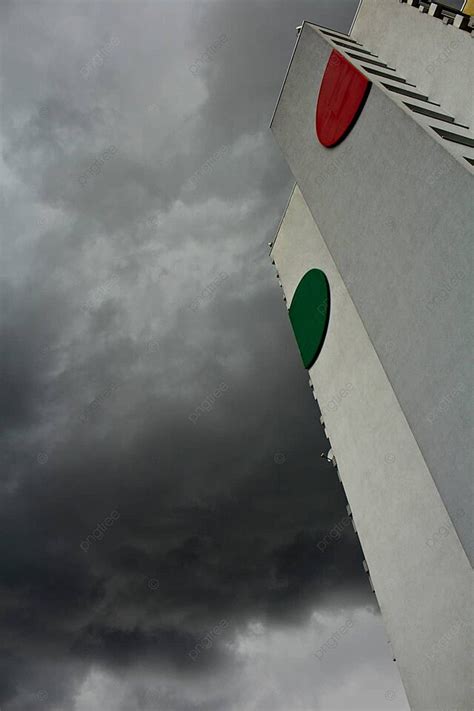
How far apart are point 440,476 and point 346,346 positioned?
1387 cm

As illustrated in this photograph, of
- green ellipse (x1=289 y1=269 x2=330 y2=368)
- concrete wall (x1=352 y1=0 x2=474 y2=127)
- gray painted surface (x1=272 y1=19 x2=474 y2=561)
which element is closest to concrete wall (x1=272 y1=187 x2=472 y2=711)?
green ellipse (x1=289 y1=269 x2=330 y2=368)

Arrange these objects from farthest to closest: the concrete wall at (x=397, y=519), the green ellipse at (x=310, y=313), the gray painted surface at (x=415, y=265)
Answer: the green ellipse at (x=310, y=313)
the concrete wall at (x=397, y=519)
the gray painted surface at (x=415, y=265)

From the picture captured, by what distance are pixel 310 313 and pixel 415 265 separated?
49.7 ft

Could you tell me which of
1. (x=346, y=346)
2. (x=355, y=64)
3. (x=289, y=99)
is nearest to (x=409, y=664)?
(x=346, y=346)

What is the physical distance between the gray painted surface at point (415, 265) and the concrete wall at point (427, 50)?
5671mm

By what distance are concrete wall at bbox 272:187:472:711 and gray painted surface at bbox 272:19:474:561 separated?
697 cm

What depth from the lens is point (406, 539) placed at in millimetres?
19234

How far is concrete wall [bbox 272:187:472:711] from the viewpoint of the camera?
16297 millimetres

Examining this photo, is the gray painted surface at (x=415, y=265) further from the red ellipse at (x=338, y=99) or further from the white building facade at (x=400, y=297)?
the red ellipse at (x=338, y=99)

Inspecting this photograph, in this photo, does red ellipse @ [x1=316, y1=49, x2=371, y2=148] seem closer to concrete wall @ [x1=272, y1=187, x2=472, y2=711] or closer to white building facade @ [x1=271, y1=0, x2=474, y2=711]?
white building facade @ [x1=271, y1=0, x2=474, y2=711]

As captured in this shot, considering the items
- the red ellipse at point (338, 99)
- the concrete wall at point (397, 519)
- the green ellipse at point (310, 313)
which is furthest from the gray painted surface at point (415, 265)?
the green ellipse at point (310, 313)

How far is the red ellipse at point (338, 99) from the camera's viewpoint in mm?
17938

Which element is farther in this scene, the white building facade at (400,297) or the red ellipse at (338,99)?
the red ellipse at (338,99)

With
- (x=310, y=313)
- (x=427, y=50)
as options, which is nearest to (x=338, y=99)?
(x=427, y=50)
